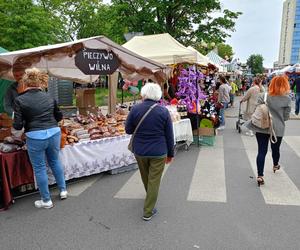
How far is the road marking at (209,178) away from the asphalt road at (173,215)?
0.05ft

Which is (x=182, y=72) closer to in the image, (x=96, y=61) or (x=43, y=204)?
(x=96, y=61)

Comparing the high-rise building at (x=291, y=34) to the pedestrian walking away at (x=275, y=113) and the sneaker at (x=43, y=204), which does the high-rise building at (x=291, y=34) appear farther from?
the sneaker at (x=43, y=204)

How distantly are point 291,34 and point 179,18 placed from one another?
117131 millimetres

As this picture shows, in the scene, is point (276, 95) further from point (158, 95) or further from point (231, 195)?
point (158, 95)

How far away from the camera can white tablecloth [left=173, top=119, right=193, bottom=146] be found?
7398mm

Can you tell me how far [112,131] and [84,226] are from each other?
249 cm

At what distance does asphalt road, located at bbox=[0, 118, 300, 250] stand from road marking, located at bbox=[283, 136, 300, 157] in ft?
6.80

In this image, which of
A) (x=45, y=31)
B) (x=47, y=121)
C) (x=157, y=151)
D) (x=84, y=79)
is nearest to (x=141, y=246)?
(x=157, y=151)

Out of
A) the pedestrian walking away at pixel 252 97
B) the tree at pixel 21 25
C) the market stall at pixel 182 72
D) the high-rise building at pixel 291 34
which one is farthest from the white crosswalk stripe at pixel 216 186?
the high-rise building at pixel 291 34

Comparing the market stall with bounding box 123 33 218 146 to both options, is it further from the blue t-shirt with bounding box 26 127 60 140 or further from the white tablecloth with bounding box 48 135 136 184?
the blue t-shirt with bounding box 26 127 60 140

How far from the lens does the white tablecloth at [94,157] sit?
4957 millimetres

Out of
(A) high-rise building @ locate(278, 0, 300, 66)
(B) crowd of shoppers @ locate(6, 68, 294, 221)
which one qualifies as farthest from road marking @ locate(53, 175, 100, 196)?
(A) high-rise building @ locate(278, 0, 300, 66)

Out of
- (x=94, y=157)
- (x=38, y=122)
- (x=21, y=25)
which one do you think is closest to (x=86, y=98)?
(x=94, y=157)

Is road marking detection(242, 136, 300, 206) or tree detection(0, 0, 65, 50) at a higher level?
tree detection(0, 0, 65, 50)
